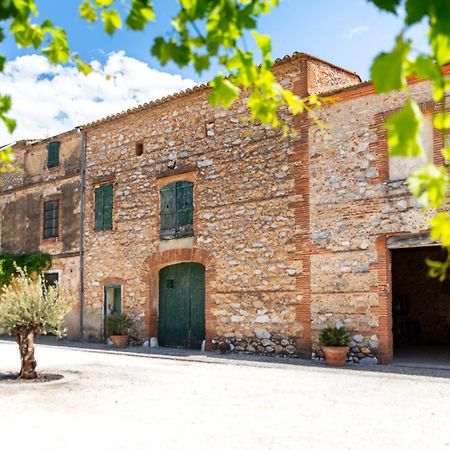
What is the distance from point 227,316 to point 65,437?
831 cm

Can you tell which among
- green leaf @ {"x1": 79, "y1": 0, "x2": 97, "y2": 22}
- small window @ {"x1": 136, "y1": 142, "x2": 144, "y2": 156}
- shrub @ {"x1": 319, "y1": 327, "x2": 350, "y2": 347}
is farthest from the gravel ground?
small window @ {"x1": 136, "y1": 142, "x2": 144, "y2": 156}

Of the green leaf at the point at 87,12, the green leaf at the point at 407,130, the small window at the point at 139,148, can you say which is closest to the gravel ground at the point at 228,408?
the green leaf at the point at 87,12

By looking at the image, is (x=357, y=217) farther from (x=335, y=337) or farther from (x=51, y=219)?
(x=51, y=219)

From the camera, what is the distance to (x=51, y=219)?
19109 millimetres

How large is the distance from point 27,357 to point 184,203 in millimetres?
6523

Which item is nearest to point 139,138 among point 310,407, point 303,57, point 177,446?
point 303,57

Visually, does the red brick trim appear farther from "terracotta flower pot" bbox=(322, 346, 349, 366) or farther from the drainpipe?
the drainpipe

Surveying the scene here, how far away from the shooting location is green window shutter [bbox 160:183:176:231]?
1529 centimetres

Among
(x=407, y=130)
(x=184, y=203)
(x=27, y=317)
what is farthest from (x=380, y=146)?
(x=407, y=130)

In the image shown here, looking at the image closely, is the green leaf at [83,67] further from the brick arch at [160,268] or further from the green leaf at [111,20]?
the brick arch at [160,268]

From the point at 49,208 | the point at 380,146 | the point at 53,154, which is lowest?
the point at 49,208

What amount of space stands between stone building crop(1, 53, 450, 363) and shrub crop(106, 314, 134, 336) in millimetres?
335

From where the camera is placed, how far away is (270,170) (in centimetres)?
1328

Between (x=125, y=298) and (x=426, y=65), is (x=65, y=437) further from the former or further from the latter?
(x=125, y=298)
